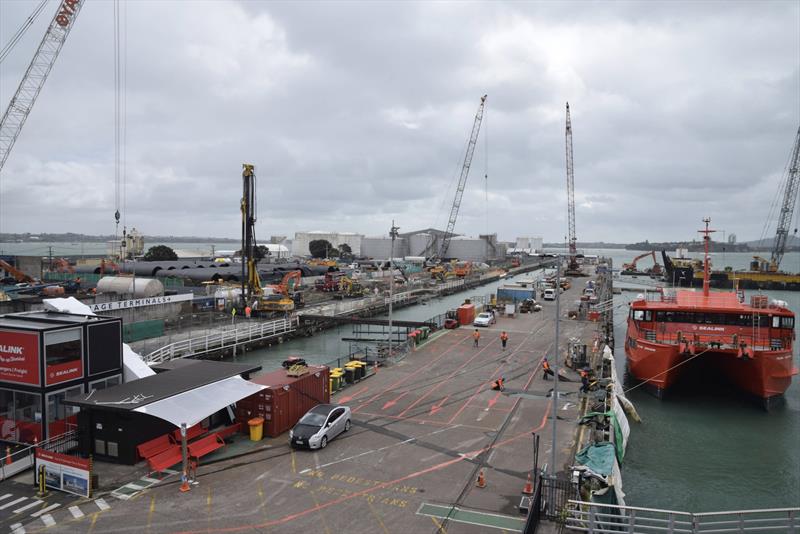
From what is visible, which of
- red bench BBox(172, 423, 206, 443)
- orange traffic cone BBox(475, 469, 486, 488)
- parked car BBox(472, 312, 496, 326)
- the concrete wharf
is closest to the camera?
the concrete wharf

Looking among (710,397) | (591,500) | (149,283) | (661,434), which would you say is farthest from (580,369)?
(149,283)

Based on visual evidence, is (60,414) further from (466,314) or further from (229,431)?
(466,314)

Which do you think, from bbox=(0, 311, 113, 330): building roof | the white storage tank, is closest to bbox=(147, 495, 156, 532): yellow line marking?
bbox=(0, 311, 113, 330): building roof

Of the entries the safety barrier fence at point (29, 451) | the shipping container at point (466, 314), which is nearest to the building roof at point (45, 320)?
the safety barrier fence at point (29, 451)

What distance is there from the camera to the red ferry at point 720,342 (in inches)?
1187

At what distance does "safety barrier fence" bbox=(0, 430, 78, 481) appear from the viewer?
15.8m

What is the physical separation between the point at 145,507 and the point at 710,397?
32.6m

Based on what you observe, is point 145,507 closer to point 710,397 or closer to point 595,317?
point 710,397

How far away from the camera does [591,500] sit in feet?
47.3

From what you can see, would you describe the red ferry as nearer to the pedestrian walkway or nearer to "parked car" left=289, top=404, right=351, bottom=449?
"parked car" left=289, top=404, right=351, bottom=449

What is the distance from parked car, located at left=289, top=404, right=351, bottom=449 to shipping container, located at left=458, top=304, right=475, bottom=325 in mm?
27633

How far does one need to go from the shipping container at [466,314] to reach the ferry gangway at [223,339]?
52.2ft

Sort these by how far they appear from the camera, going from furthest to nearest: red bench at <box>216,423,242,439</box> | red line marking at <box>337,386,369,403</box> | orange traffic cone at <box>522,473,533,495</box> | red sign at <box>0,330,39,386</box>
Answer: red line marking at <box>337,386,369,403</box>
red bench at <box>216,423,242,439</box>
red sign at <box>0,330,39,386</box>
orange traffic cone at <box>522,473,533,495</box>

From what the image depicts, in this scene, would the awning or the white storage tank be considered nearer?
the awning
